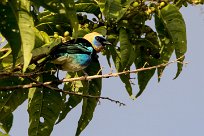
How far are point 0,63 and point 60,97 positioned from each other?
76 centimetres

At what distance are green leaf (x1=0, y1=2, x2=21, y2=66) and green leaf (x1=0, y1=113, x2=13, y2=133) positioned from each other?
1.93m

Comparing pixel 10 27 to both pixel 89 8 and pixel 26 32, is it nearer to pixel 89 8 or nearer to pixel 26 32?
pixel 26 32

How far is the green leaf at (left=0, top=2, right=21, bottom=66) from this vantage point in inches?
151

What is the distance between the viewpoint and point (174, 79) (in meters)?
5.47

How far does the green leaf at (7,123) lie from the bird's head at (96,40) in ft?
3.67

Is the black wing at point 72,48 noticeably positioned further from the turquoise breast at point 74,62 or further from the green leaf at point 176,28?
the green leaf at point 176,28

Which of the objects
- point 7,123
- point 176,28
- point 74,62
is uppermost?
point 176,28

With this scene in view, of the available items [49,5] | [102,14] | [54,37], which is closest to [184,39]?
[102,14]

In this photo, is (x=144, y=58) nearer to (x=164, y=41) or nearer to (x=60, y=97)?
(x=164, y=41)

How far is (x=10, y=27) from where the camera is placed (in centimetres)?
392

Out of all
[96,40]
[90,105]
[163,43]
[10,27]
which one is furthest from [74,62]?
[10,27]

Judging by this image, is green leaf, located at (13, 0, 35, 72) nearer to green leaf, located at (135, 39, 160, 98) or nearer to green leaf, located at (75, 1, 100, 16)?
green leaf, located at (75, 1, 100, 16)

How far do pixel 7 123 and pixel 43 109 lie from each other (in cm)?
44

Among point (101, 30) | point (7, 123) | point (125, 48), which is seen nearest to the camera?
point (101, 30)
